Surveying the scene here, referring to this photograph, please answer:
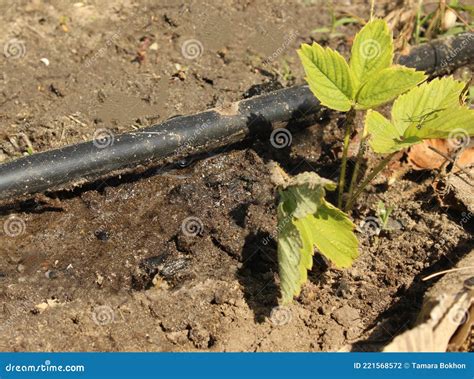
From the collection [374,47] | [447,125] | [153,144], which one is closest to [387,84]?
[374,47]

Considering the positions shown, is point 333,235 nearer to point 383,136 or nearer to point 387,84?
point 383,136

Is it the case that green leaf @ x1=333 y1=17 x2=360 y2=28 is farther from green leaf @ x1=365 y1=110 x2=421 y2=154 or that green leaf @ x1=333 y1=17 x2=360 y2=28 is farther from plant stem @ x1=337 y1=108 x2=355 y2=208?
green leaf @ x1=365 y1=110 x2=421 y2=154

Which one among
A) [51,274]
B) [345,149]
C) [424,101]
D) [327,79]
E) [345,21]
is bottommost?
[51,274]

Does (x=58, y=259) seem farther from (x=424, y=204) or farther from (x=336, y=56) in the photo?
(x=424, y=204)

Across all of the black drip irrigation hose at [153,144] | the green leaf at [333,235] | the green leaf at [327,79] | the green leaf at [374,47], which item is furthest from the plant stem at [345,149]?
the black drip irrigation hose at [153,144]

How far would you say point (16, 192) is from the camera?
105 inches

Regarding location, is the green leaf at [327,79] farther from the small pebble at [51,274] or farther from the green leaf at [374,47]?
the small pebble at [51,274]

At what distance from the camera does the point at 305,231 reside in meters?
2.29

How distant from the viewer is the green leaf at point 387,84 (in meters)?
2.34

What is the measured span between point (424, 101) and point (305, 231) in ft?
2.27

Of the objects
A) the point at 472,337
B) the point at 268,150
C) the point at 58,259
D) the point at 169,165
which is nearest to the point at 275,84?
the point at 268,150

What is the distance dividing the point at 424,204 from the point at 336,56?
32.3 inches

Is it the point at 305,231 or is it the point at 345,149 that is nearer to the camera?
the point at 305,231

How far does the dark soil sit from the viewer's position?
7.91 feet
